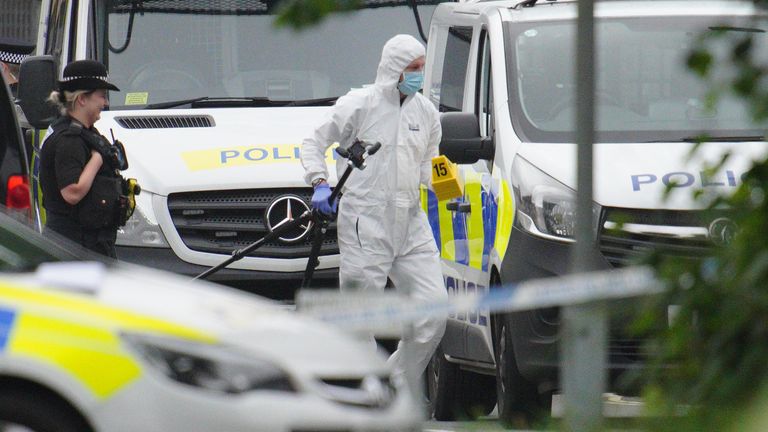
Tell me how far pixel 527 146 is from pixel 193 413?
13.5 ft

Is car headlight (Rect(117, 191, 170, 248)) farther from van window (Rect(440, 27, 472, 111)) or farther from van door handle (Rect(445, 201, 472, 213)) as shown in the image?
van window (Rect(440, 27, 472, 111))

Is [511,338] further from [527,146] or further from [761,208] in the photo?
[761,208]

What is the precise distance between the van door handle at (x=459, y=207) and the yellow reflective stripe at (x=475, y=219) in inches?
0.9

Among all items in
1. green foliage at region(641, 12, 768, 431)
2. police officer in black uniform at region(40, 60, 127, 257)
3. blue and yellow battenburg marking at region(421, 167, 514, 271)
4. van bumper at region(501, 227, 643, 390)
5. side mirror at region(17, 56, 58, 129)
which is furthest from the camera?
side mirror at region(17, 56, 58, 129)

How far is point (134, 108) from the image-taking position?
32.7ft

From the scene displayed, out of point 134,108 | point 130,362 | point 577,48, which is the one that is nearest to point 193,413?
point 130,362

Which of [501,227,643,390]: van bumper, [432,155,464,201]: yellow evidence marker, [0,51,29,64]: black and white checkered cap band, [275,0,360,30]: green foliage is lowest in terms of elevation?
[501,227,643,390]: van bumper

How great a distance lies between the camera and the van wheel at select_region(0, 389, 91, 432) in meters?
4.06

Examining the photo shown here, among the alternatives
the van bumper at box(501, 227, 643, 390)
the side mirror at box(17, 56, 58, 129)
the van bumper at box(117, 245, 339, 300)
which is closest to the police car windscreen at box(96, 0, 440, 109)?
the side mirror at box(17, 56, 58, 129)

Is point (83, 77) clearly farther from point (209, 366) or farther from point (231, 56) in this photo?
point (209, 366)

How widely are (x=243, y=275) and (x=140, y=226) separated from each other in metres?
0.61

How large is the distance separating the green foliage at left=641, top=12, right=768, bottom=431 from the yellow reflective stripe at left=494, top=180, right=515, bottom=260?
168 inches

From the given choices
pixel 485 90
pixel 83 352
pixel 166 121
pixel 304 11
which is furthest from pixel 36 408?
pixel 166 121

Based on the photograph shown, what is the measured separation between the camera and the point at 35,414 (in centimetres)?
407
